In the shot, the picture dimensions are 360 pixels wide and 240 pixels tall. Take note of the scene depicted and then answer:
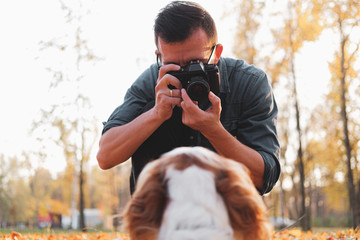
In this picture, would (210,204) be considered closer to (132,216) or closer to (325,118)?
(132,216)

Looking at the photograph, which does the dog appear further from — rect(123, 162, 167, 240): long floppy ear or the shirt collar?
the shirt collar

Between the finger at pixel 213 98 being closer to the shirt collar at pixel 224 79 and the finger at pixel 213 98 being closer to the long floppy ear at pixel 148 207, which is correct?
the shirt collar at pixel 224 79

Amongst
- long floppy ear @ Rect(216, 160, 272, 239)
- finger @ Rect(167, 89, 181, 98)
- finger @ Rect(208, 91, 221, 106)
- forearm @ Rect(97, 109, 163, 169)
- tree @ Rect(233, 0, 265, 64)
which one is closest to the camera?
long floppy ear @ Rect(216, 160, 272, 239)

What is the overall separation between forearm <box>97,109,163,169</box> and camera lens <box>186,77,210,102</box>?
356mm

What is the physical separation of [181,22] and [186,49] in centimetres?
24

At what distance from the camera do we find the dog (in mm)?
1717

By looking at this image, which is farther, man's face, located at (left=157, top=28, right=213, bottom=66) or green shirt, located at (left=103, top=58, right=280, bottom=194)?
green shirt, located at (left=103, top=58, right=280, bottom=194)

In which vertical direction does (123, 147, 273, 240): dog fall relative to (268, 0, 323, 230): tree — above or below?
below

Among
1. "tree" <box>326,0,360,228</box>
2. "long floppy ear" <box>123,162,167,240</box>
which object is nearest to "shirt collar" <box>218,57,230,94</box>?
"long floppy ear" <box>123,162,167,240</box>

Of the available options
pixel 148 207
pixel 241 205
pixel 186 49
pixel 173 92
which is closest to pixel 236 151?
pixel 173 92

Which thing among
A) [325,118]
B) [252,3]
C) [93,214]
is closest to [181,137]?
[252,3]

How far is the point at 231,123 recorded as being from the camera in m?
3.76

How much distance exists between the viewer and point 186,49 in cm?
319

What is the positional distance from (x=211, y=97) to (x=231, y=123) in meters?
0.87
